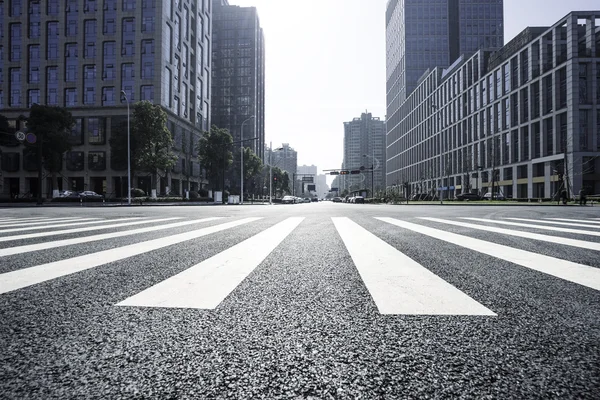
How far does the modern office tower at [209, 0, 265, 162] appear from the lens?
96.3m

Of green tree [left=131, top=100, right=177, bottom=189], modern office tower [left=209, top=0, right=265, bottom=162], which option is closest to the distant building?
modern office tower [left=209, top=0, right=265, bottom=162]

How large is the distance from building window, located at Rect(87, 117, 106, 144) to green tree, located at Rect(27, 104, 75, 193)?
22.8ft

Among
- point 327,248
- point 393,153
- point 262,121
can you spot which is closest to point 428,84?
point 393,153

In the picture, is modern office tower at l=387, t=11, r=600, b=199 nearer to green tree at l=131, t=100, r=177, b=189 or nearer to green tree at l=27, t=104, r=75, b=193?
green tree at l=131, t=100, r=177, b=189

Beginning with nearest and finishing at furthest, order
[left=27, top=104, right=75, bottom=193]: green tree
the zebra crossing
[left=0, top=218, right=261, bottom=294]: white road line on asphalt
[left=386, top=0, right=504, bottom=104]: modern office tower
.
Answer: the zebra crossing, [left=0, top=218, right=261, bottom=294]: white road line on asphalt, [left=27, top=104, right=75, bottom=193]: green tree, [left=386, top=0, right=504, bottom=104]: modern office tower

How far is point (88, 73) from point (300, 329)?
56.7 m

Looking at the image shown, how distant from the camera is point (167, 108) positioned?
46.7 m

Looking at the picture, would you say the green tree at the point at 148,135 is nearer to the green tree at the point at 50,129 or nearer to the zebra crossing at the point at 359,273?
the green tree at the point at 50,129

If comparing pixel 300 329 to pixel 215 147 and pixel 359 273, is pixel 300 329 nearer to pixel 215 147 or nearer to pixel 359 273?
pixel 359 273

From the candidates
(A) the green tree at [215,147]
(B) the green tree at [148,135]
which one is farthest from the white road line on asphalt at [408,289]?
(A) the green tree at [215,147]

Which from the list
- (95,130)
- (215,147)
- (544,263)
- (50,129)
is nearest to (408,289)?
(544,263)

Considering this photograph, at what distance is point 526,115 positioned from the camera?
44.5 metres

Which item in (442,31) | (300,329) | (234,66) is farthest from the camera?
(234,66)

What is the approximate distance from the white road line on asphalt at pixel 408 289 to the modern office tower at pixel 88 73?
1834 inches
